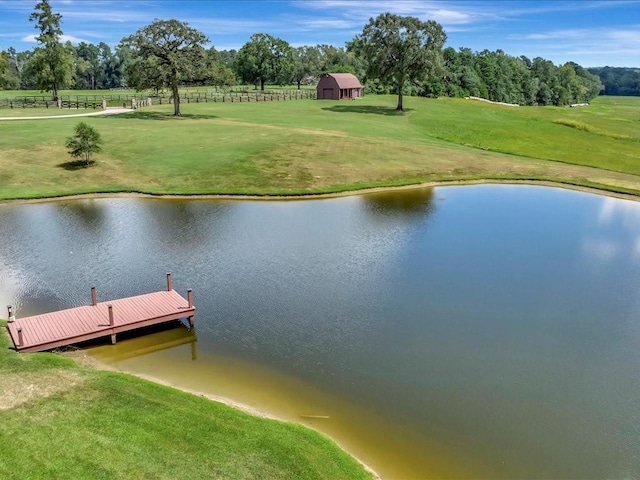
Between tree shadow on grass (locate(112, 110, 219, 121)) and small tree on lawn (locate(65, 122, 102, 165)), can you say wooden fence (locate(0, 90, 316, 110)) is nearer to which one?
tree shadow on grass (locate(112, 110, 219, 121))

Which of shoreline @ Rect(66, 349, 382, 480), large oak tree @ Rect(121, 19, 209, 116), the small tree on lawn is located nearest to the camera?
shoreline @ Rect(66, 349, 382, 480)

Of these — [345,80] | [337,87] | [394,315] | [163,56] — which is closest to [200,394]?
[394,315]

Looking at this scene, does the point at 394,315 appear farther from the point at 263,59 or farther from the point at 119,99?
the point at 263,59

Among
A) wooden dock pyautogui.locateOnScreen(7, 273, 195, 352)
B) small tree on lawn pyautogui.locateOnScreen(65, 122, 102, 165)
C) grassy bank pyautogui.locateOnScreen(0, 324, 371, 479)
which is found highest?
small tree on lawn pyautogui.locateOnScreen(65, 122, 102, 165)

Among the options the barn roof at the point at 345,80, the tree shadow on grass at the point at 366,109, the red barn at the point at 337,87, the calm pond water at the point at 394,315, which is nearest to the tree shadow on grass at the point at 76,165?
the calm pond water at the point at 394,315

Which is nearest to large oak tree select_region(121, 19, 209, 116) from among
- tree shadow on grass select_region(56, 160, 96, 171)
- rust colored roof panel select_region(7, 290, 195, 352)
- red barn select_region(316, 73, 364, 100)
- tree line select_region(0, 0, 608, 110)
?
tree line select_region(0, 0, 608, 110)

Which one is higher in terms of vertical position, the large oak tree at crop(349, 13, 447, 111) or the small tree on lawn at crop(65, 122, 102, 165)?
the large oak tree at crop(349, 13, 447, 111)

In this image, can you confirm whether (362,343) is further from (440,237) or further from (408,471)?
(440,237)
